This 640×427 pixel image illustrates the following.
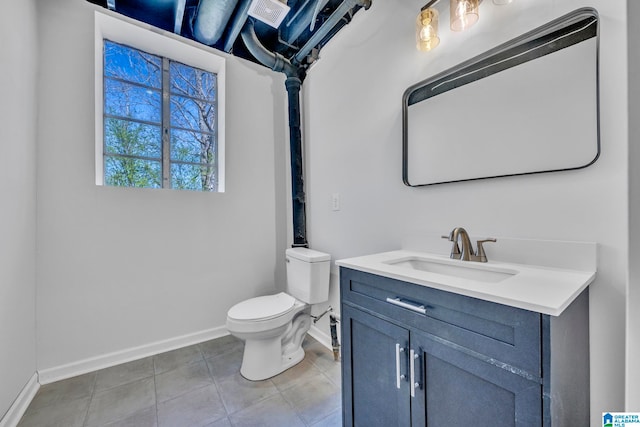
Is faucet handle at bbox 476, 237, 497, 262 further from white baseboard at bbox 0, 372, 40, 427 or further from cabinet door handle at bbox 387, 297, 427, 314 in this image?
white baseboard at bbox 0, 372, 40, 427

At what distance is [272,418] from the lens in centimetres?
132

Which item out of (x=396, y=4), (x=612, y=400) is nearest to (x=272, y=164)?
(x=396, y=4)

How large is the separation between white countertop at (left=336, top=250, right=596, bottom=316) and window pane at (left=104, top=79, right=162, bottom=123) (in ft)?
7.00

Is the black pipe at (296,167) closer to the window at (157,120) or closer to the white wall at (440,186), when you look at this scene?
the white wall at (440,186)

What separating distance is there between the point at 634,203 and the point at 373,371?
93 cm

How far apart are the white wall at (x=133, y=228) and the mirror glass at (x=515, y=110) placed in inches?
59.2

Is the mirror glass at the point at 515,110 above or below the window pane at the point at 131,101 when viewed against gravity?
below

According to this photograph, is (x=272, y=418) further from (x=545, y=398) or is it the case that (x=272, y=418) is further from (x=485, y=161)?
(x=485, y=161)

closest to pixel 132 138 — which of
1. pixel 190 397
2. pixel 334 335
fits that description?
pixel 190 397

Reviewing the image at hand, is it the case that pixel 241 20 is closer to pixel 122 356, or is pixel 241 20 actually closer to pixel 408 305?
pixel 408 305

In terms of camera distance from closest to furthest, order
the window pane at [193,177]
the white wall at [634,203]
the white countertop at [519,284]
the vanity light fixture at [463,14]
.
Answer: the white wall at [634,203]
the white countertop at [519,284]
the vanity light fixture at [463,14]
the window pane at [193,177]

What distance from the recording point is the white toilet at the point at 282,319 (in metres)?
1.58

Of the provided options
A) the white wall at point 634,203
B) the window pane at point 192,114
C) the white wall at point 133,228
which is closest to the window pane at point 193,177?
the white wall at point 133,228

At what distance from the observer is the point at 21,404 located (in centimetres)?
139
